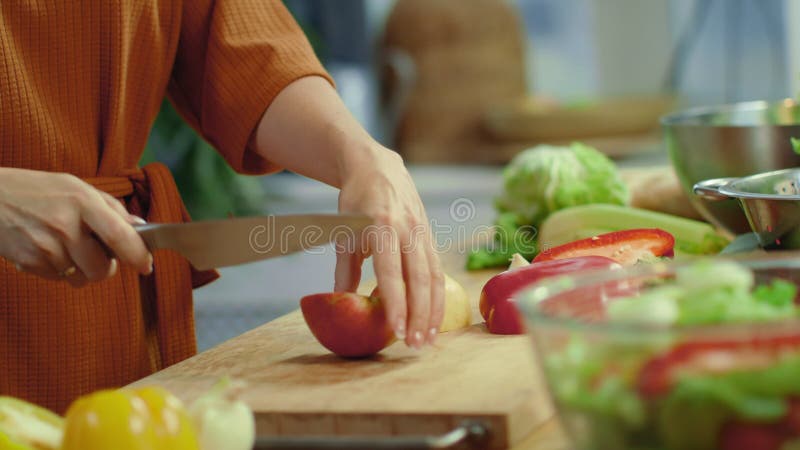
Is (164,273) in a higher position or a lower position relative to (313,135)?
lower

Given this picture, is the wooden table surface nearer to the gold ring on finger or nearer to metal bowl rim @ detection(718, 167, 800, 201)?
the gold ring on finger

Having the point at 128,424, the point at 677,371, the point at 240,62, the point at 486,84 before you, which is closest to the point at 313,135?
the point at 240,62

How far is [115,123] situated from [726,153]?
0.88 m

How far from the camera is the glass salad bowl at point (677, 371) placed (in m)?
0.59

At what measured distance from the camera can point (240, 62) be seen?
1426 mm

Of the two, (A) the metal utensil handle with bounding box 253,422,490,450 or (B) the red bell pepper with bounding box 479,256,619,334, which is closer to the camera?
(A) the metal utensil handle with bounding box 253,422,490,450

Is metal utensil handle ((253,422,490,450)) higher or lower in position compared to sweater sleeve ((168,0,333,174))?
lower

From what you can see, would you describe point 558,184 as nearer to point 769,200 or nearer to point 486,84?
point 769,200

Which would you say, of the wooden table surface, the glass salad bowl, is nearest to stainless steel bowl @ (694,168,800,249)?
the wooden table surface

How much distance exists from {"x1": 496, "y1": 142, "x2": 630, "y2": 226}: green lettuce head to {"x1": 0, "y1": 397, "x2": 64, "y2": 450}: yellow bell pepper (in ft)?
3.95

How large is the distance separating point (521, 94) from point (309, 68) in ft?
8.89

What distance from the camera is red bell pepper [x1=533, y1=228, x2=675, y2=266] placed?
4.34 ft

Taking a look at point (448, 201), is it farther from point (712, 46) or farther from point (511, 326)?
point (511, 326)

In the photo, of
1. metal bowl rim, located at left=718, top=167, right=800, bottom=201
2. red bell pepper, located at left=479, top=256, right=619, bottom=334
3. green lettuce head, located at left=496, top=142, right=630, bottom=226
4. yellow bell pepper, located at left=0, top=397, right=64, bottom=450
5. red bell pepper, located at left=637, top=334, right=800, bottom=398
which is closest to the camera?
red bell pepper, located at left=637, top=334, right=800, bottom=398
